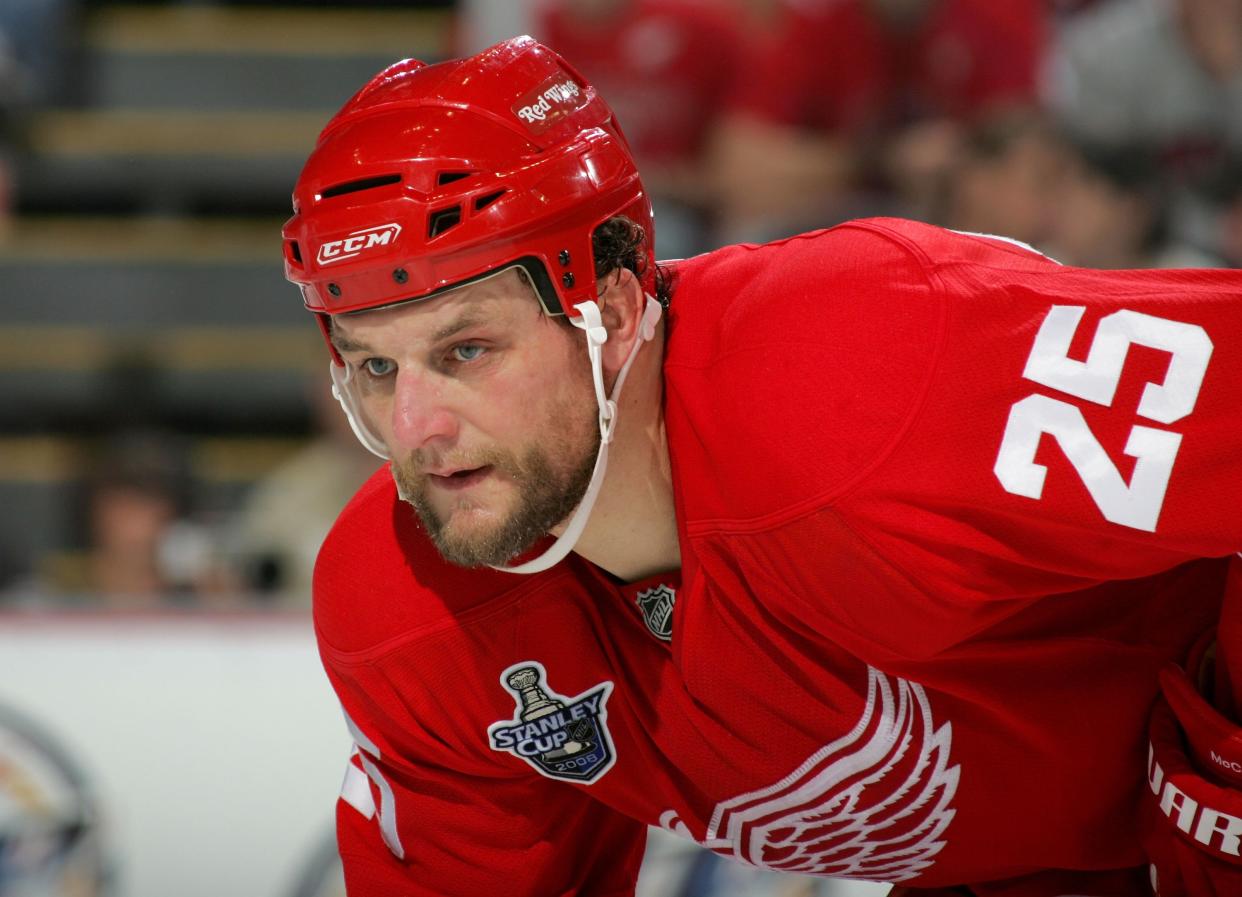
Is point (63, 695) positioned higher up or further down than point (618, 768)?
further down

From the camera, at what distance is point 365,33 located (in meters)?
5.21

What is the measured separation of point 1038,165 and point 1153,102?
50 centimetres

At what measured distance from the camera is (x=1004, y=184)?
4023 millimetres

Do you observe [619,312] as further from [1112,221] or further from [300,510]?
[1112,221]

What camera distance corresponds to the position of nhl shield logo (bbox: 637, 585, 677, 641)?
1.84m

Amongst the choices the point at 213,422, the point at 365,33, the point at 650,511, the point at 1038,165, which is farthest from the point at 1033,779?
the point at 365,33

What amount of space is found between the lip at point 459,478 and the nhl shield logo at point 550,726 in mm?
291

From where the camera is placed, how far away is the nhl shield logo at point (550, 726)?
1907 mm

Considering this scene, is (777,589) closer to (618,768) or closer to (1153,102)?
(618,768)

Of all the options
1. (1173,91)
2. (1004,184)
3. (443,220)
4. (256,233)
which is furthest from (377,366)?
(256,233)

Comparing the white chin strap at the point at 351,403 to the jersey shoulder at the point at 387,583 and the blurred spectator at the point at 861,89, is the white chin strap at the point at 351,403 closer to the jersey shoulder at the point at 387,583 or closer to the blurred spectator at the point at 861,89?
the jersey shoulder at the point at 387,583

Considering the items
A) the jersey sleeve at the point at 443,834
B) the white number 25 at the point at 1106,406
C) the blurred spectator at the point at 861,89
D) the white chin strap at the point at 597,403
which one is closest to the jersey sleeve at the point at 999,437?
the white number 25 at the point at 1106,406

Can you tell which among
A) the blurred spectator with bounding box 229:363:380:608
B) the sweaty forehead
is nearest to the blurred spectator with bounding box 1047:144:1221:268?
the blurred spectator with bounding box 229:363:380:608

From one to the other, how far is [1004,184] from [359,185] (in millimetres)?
2697
